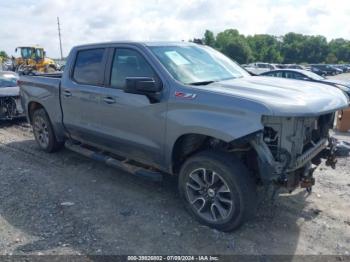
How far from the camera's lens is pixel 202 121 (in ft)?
12.3

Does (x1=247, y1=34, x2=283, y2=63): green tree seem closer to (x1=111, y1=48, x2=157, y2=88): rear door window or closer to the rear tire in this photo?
the rear tire

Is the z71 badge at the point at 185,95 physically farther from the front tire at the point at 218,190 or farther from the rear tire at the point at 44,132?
the rear tire at the point at 44,132

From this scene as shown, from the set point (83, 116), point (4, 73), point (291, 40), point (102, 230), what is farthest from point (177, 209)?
point (291, 40)

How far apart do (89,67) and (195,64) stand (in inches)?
66.9

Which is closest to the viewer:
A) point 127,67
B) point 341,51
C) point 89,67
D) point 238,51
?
point 127,67

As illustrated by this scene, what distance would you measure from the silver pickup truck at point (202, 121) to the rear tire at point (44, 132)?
44.0 inches

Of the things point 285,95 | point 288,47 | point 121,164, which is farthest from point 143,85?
point 288,47

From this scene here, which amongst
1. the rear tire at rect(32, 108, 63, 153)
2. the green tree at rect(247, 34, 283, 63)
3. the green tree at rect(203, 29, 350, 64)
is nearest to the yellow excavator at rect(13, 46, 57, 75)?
the rear tire at rect(32, 108, 63, 153)

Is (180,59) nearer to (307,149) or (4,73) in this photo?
(307,149)

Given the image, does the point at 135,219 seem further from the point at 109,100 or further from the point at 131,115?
the point at 109,100

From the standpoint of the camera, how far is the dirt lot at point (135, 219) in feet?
12.1

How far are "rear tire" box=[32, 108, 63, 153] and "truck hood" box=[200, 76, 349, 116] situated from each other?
3.54 metres

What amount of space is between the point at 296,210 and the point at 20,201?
138 inches

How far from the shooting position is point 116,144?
4941 mm
